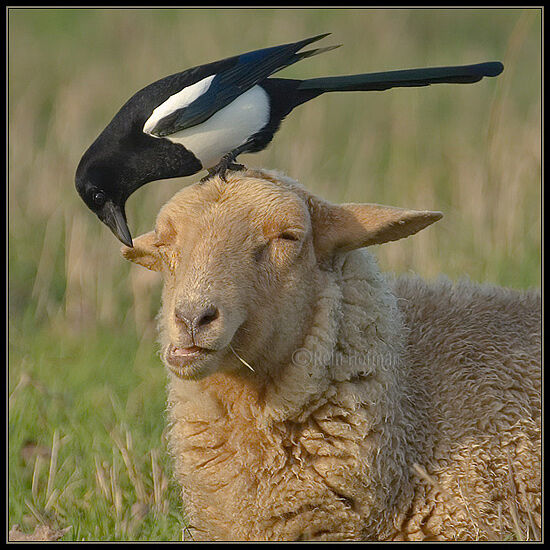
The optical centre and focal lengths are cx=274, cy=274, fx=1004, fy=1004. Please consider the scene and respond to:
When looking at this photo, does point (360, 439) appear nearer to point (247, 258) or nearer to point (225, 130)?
point (247, 258)

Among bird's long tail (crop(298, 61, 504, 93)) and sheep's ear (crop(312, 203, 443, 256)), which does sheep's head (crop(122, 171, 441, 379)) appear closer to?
sheep's ear (crop(312, 203, 443, 256))

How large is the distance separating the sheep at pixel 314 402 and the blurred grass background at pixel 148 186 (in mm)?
832

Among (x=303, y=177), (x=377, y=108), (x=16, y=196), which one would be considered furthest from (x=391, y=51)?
(x=16, y=196)

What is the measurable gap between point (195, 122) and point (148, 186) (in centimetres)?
490

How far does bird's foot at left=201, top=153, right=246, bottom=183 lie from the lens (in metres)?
4.09

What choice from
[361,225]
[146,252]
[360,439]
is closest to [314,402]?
[360,439]

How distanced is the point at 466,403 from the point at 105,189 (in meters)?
1.78

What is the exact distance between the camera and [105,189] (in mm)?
4281

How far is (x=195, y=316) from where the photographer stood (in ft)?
11.4

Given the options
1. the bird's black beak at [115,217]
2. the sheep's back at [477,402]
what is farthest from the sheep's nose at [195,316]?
the sheep's back at [477,402]

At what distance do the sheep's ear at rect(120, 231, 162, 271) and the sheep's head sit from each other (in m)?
0.10

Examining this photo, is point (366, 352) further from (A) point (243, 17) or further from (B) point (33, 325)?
(A) point (243, 17)

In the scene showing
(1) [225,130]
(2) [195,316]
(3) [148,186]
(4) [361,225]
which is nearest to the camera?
(2) [195,316]

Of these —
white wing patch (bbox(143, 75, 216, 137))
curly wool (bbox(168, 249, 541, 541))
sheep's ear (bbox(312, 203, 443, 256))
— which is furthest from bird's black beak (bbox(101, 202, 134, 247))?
sheep's ear (bbox(312, 203, 443, 256))
